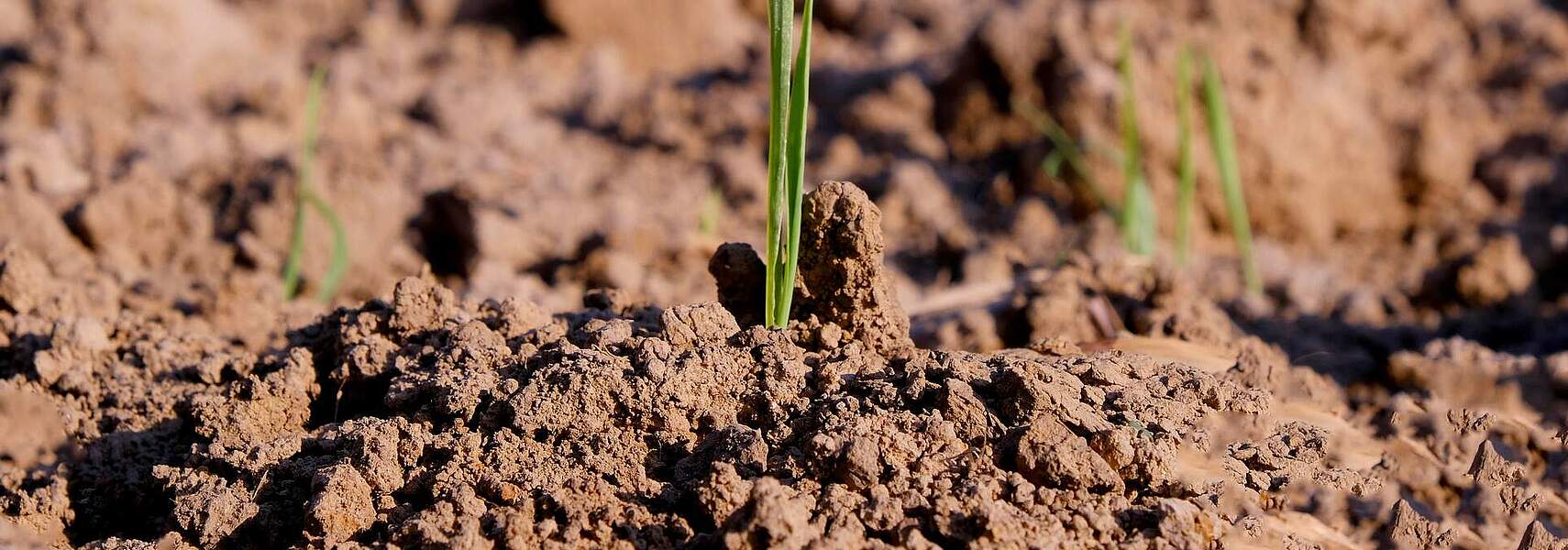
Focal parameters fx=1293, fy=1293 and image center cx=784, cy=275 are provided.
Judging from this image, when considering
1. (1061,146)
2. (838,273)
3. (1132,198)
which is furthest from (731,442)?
(1061,146)

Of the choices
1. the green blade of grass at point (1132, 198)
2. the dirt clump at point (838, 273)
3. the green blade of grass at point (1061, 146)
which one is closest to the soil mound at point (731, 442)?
the dirt clump at point (838, 273)

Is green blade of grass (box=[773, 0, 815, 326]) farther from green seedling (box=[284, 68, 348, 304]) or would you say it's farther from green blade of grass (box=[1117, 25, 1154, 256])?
green blade of grass (box=[1117, 25, 1154, 256])

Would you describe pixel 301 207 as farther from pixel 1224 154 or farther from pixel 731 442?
pixel 1224 154

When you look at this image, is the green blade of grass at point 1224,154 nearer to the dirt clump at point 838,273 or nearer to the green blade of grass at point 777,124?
the dirt clump at point 838,273

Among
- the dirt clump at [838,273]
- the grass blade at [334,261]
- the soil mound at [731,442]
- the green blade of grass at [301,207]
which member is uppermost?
the green blade of grass at [301,207]

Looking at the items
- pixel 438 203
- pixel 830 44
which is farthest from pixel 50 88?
pixel 830 44

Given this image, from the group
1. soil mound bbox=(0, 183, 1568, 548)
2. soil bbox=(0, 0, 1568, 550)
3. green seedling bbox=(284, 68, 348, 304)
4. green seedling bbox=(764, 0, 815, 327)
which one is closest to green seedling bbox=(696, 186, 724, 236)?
soil bbox=(0, 0, 1568, 550)
